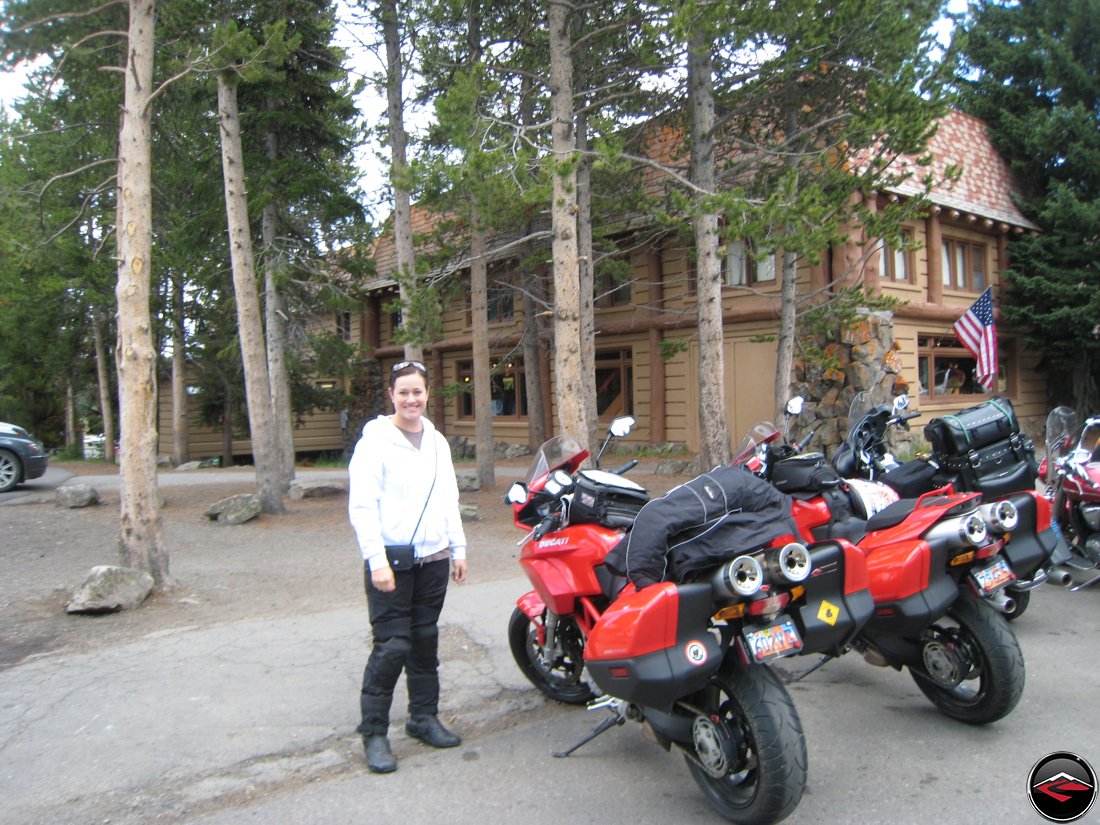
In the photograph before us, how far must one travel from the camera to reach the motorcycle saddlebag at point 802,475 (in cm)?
517

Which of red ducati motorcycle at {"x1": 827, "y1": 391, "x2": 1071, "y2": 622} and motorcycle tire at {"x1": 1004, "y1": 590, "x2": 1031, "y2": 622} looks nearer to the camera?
Answer: red ducati motorcycle at {"x1": 827, "y1": 391, "x2": 1071, "y2": 622}

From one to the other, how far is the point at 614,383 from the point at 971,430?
1653 cm

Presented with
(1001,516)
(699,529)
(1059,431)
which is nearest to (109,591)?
(699,529)

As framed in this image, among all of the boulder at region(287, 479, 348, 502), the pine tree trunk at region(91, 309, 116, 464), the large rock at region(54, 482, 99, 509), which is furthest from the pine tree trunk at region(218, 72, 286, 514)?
the pine tree trunk at region(91, 309, 116, 464)

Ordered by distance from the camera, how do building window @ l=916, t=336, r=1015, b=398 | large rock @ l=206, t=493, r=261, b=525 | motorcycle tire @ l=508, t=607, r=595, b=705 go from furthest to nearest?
building window @ l=916, t=336, r=1015, b=398
large rock @ l=206, t=493, r=261, b=525
motorcycle tire @ l=508, t=607, r=595, b=705

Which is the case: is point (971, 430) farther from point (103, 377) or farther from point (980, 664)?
point (103, 377)

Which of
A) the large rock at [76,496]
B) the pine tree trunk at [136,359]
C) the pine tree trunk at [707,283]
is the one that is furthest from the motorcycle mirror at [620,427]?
the large rock at [76,496]

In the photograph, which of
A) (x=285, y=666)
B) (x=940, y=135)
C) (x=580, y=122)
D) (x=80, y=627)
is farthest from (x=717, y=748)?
(x=940, y=135)

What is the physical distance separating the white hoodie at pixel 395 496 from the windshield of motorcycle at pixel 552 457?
0.53 metres

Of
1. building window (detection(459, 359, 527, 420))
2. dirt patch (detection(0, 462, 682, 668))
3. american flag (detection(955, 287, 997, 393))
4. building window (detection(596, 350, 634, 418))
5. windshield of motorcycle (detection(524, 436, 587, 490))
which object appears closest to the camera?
windshield of motorcycle (detection(524, 436, 587, 490))

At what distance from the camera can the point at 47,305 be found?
998 inches

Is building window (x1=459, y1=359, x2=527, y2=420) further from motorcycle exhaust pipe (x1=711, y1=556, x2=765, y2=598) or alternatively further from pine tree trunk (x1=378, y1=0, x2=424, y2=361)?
motorcycle exhaust pipe (x1=711, y1=556, x2=765, y2=598)

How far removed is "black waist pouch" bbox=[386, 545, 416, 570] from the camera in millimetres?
4223

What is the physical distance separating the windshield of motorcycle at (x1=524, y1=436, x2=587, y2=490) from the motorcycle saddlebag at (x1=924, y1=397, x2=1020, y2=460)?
2.67 m
